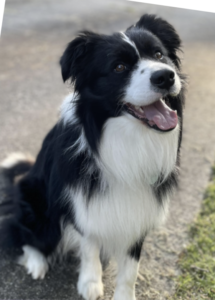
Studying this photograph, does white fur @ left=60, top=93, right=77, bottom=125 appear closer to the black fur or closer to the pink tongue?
the black fur

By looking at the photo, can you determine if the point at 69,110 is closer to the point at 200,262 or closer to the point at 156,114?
the point at 156,114

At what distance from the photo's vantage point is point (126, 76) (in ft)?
6.29

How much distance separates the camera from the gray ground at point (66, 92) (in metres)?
2.44

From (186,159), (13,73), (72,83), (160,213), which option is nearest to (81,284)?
(160,213)

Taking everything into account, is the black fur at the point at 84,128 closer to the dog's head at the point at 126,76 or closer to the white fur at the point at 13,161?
the dog's head at the point at 126,76

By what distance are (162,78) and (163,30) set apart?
513 mm

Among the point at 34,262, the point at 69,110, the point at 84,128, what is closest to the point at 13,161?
the point at 34,262

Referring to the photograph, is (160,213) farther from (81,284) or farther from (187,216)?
(187,216)

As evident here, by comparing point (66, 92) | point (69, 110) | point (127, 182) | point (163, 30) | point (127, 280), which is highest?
point (163, 30)

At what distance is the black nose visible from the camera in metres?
1.78

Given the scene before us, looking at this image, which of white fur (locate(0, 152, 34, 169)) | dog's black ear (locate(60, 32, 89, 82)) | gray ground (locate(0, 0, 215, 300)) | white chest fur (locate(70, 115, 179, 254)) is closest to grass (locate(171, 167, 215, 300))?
gray ground (locate(0, 0, 215, 300))

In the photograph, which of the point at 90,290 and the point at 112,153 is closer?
the point at 112,153

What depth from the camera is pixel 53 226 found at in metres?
2.38

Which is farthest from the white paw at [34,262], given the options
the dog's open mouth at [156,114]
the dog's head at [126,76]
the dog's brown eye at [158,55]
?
the dog's brown eye at [158,55]
